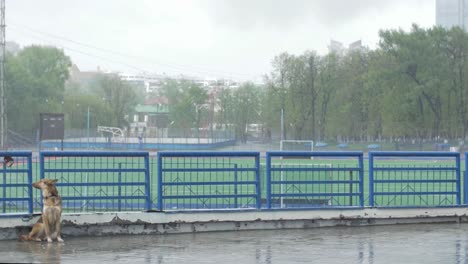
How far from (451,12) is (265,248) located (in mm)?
129926

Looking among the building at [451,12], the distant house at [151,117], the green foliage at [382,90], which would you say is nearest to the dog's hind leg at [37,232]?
the green foliage at [382,90]

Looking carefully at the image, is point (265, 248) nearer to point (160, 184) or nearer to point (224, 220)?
point (224, 220)

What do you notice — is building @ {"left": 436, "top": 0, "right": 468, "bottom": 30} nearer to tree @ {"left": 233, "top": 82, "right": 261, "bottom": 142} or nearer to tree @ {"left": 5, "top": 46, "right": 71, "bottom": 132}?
tree @ {"left": 233, "top": 82, "right": 261, "bottom": 142}

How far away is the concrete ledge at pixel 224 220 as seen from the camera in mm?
14406

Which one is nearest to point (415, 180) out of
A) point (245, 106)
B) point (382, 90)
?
point (382, 90)

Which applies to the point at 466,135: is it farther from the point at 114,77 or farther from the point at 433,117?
the point at 114,77

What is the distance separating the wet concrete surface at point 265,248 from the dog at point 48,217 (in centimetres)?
18

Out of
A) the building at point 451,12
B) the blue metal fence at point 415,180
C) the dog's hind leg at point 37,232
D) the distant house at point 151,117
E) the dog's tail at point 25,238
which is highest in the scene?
the building at point 451,12

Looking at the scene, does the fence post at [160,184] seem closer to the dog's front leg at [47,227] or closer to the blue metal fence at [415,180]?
the dog's front leg at [47,227]

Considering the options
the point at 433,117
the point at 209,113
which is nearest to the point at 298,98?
the point at 433,117

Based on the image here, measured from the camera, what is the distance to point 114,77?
12056 centimetres

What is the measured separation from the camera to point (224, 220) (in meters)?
15.4

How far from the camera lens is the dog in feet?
44.1

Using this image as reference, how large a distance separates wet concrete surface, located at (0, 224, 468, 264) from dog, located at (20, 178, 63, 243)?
0.18m
